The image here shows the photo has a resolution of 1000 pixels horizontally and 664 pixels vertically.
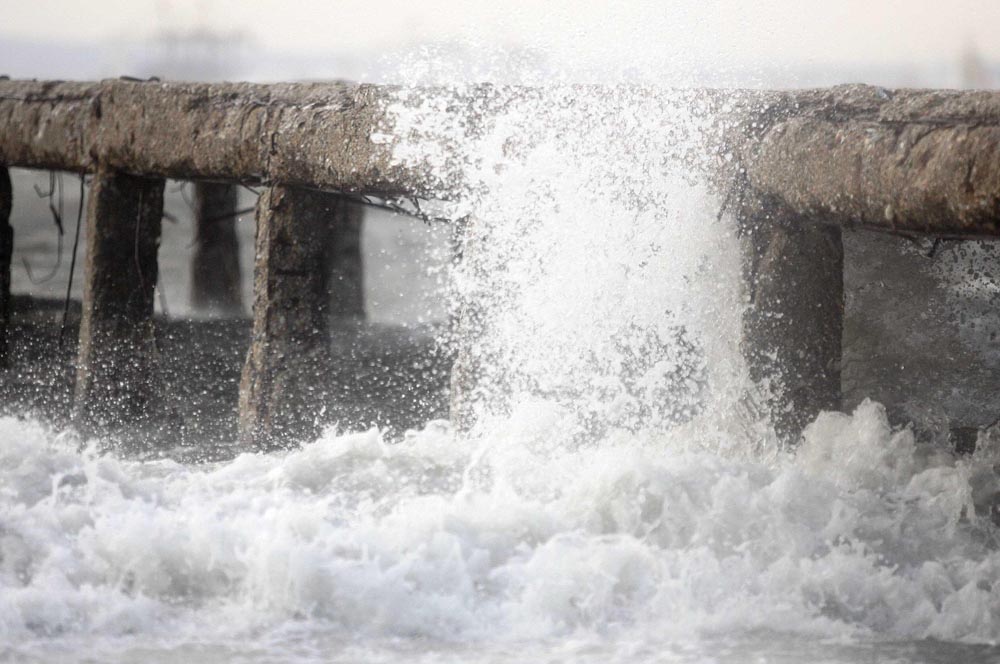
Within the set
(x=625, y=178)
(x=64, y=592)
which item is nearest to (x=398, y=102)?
(x=625, y=178)

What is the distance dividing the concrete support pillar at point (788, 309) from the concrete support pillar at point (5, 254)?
5894mm

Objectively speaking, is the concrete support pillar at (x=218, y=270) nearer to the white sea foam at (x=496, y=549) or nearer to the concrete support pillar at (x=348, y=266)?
the concrete support pillar at (x=348, y=266)

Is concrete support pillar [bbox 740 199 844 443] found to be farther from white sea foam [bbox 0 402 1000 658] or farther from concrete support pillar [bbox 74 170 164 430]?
concrete support pillar [bbox 74 170 164 430]

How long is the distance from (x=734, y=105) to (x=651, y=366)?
1.32 m

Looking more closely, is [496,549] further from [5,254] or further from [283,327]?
[5,254]

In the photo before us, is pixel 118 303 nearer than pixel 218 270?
Yes

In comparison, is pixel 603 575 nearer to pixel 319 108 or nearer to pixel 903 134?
pixel 903 134

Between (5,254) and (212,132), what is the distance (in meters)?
3.22

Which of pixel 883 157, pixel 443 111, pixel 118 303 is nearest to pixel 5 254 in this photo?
pixel 118 303

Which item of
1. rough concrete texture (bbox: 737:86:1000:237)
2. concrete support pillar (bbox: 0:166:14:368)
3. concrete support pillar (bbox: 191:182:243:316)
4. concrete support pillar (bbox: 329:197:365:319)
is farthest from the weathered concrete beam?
concrete support pillar (bbox: 191:182:243:316)

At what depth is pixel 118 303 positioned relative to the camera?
843 centimetres

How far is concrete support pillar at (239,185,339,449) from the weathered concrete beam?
8.7 inches

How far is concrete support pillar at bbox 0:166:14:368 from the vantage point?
9.86 meters

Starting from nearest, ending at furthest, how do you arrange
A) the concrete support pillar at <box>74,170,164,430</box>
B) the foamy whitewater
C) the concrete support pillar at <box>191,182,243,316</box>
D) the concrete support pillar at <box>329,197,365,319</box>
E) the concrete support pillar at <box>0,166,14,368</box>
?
the foamy whitewater < the concrete support pillar at <box>74,170,164,430</box> < the concrete support pillar at <box>0,166,14,368</box> < the concrete support pillar at <box>329,197,365,319</box> < the concrete support pillar at <box>191,182,243,316</box>
